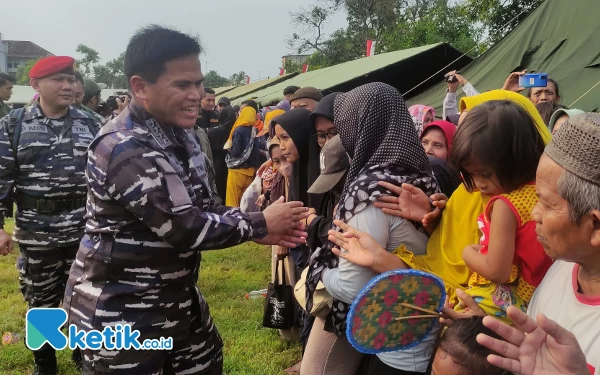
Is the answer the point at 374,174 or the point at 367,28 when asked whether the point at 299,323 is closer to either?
the point at 374,174

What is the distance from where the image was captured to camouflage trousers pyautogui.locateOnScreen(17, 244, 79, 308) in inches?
135

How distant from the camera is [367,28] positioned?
35219 millimetres

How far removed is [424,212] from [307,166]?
1.67 m

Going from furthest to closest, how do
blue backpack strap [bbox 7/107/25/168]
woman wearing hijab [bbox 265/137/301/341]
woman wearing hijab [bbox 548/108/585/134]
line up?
woman wearing hijab [bbox 265/137/301/341], blue backpack strap [bbox 7/107/25/168], woman wearing hijab [bbox 548/108/585/134]

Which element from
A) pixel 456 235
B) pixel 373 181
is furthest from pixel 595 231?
pixel 373 181

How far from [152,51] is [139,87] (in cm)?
15

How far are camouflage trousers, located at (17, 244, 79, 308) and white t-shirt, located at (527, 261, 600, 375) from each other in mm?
3001

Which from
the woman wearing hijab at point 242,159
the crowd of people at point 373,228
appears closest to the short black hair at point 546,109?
the crowd of people at point 373,228

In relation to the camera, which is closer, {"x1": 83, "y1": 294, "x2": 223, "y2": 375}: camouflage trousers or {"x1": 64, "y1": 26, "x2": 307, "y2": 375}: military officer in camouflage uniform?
{"x1": 64, "y1": 26, "x2": 307, "y2": 375}: military officer in camouflage uniform

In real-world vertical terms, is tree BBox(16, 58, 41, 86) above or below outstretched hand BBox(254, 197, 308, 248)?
below

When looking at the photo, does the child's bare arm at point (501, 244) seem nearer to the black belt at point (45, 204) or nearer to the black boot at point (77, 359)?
the black belt at point (45, 204)

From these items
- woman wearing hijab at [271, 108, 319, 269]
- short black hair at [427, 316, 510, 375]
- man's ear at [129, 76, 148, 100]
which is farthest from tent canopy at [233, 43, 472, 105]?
short black hair at [427, 316, 510, 375]

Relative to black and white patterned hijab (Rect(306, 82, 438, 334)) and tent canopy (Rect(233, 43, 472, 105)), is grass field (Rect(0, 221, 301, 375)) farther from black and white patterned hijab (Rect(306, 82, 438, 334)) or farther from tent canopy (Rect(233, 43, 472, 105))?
tent canopy (Rect(233, 43, 472, 105))

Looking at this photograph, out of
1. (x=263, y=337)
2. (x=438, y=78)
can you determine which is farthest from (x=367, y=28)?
(x=263, y=337)
